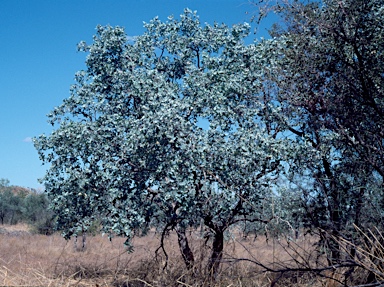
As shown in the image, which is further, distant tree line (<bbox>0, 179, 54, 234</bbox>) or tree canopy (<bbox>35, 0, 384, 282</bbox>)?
distant tree line (<bbox>0, 179, 54, 234</bbox>)

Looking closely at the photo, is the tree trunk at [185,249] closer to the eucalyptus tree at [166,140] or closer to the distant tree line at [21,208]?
the eucalyptus tree at [166,140]

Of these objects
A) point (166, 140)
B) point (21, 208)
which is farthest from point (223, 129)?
point (21, 208)

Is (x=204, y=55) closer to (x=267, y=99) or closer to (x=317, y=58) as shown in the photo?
(x=267, y=99)

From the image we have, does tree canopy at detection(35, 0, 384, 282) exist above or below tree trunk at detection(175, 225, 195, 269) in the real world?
above

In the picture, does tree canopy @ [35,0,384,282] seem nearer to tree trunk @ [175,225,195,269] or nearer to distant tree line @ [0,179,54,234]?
tree trunk @ [175,225,195,269]

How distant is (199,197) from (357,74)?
3590 millimetres

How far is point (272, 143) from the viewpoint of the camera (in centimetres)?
942

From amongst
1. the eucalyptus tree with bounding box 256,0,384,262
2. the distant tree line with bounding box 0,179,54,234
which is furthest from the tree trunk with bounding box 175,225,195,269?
the distant tree line with bounding box 0,179,54,234

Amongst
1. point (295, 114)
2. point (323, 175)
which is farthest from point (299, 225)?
point (295, 114)

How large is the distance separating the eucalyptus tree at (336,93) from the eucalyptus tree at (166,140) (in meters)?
0.71

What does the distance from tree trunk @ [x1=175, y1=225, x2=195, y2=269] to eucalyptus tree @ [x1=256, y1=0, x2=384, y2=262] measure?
7.66 ft

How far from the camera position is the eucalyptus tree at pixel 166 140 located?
29.6ft

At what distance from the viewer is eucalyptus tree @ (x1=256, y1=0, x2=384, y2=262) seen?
871 cm

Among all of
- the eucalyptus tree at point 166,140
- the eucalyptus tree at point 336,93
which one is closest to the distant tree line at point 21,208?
the eucalyptus tree at point 166,140
